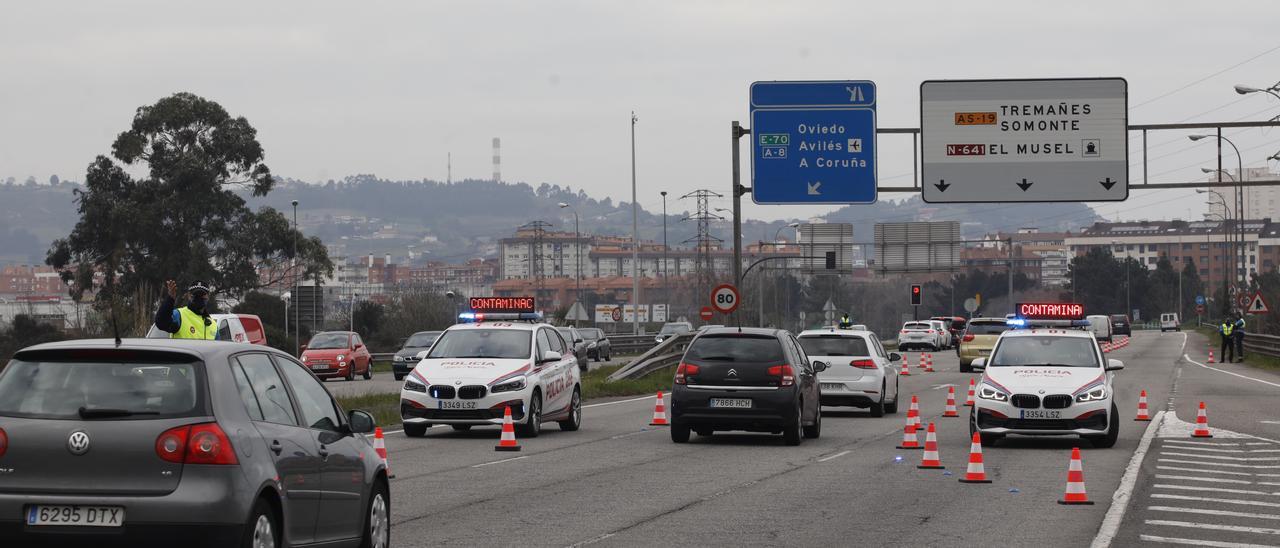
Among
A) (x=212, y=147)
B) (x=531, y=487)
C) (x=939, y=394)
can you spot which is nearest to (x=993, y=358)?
(x=531, y=487)

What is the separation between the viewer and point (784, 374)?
21.1 m

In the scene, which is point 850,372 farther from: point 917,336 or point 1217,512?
point 917,336

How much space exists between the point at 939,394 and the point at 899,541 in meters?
25.3

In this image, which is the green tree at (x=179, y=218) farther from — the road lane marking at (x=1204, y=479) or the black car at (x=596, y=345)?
the road lane marking at (x=1204, y=479)

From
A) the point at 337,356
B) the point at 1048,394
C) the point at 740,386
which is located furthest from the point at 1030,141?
the point at 337,356

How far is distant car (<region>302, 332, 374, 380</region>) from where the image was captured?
46375mm

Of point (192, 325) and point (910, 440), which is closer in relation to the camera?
point (192, 325)

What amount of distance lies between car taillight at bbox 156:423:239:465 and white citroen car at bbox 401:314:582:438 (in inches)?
544

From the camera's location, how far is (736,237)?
123 ft

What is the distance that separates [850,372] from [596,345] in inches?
1410

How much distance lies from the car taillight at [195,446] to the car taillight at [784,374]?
13.6 meters

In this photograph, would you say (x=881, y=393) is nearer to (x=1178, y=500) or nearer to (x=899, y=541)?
(x=1178, y=500)

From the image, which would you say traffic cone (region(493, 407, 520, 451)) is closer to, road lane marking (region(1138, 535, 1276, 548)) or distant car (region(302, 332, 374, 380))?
road lane marking (region(1138, 535, 1276, 548))

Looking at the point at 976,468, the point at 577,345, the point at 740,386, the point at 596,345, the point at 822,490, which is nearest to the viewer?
the point at 822,490
